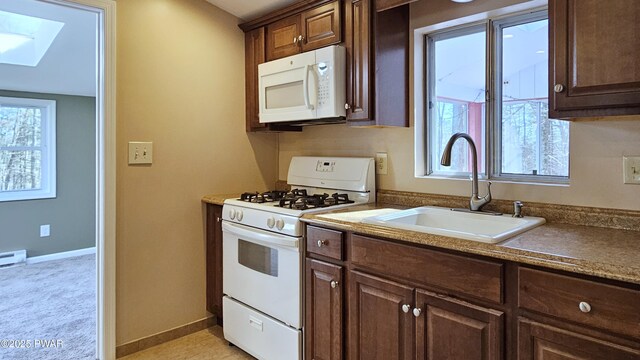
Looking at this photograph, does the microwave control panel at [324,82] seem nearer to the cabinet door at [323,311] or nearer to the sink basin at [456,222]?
the sink basin at [456,222]

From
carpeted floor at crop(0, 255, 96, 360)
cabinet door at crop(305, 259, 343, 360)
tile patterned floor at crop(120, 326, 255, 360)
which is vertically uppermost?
cabinet door at crop(305, 259, 343, 360)

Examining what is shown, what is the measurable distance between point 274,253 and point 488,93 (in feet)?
4.47

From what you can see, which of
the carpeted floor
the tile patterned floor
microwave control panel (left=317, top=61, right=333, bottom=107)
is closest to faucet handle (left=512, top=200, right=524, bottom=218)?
microwave control panel (left=317, top=61, right=333, bottom=107)

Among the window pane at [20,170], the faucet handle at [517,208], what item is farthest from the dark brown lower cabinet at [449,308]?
the window pane at [20,170]

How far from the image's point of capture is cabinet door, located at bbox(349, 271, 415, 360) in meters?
1.52

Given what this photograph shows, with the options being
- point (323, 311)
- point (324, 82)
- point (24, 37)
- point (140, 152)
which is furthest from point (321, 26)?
point (24, 37)

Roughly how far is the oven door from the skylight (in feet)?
7.27

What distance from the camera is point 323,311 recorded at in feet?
6.08

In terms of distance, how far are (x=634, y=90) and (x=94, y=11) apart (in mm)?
2484

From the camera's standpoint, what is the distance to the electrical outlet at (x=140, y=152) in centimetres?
231

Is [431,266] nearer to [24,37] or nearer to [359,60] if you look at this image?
[359,60]

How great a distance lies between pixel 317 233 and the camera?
6.12 ft

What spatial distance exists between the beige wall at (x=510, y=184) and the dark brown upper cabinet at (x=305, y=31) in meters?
0.44

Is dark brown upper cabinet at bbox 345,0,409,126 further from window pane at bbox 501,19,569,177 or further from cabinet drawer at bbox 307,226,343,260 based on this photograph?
cabinet drawer at bbox 307,226,343,260
